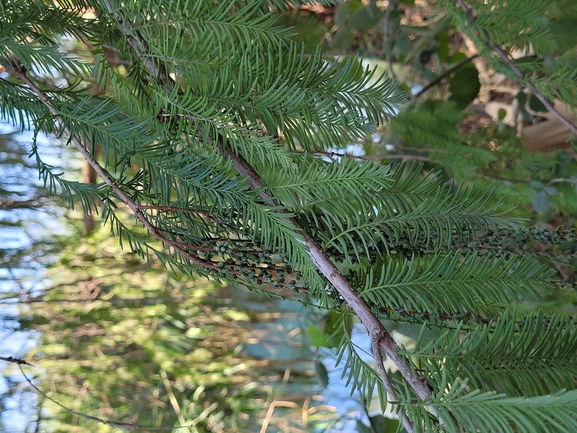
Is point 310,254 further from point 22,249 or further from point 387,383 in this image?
point 22,249

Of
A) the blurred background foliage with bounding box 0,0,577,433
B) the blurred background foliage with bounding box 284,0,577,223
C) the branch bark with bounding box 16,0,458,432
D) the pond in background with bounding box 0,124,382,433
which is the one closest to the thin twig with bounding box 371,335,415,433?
the branch bark with bounding box 16,0,458,432

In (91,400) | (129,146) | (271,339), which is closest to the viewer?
(129,146)

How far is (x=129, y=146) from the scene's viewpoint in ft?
0.91

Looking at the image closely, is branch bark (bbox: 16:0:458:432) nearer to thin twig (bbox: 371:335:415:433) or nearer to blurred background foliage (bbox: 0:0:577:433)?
thin twig (bbox: 371:335:415:433)

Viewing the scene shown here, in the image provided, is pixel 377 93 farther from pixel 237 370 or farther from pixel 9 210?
pixel 237 370

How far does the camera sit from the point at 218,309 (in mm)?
1258

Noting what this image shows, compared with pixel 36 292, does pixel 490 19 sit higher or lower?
higher

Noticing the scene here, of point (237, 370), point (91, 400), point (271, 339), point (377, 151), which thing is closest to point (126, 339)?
point (91, 400)

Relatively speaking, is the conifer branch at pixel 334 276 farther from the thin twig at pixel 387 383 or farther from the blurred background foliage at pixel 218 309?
the blurred background foliage at pixel 218 309

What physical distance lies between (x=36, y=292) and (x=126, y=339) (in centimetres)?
23

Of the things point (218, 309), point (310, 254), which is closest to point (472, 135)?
point (310, 254)

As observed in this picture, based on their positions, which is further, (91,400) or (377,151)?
(91,400)

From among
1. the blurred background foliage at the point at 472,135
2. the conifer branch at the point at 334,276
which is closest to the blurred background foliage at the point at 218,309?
the blurred background foliage at the point at 472,135

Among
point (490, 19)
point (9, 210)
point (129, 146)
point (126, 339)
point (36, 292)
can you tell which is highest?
point (490, 19)
